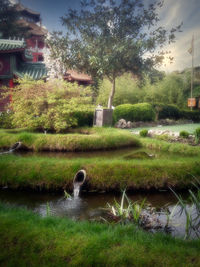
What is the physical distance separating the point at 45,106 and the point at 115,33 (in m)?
8.89

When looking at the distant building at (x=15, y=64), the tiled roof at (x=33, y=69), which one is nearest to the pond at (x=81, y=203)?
the distant building at (x=15, y=64)

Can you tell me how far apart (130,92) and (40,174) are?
603 inches

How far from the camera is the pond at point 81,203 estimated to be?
340cm

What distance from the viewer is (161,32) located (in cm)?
1502

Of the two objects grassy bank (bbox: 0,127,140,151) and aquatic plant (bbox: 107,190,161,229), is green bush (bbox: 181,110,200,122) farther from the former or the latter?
aquatic plant (bbox: 107,190,161,229)

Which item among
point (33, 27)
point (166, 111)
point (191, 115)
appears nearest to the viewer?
point (166, 111)

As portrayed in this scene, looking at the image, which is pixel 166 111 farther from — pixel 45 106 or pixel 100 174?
pixel 100 174

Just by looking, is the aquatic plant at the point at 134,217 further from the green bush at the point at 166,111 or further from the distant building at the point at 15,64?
the green bush at the point at 166,111

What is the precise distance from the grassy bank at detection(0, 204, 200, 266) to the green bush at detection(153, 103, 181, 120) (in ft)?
50.1

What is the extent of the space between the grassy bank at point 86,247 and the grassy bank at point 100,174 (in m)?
1.97

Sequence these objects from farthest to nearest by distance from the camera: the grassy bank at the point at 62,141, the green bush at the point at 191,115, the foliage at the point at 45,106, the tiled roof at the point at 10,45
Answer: the green bush at the point at 191,115, the tiled roof at the point at 10,45, the foliage at the point at 45,106, the grassy bank at the point at 62,141

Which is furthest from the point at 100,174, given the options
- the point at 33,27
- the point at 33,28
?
the point at 33,27

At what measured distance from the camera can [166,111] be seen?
58.0 feet

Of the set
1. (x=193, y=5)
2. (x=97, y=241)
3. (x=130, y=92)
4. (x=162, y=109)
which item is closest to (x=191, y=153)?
(x=97, y=241)
